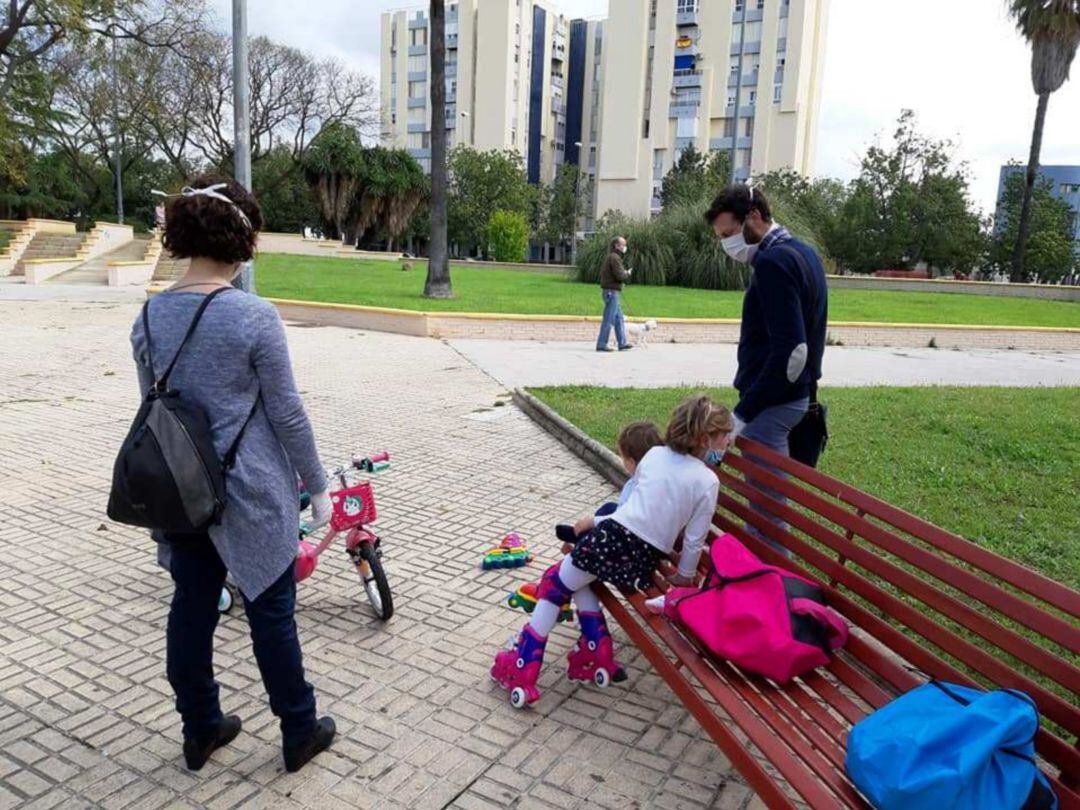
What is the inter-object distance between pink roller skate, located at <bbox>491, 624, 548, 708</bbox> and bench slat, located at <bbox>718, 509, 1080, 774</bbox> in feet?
3.33

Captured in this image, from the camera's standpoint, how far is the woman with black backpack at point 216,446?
2197 millimetres

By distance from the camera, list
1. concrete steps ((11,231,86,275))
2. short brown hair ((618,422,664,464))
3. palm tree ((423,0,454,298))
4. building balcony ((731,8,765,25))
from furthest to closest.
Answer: building balcony ((731,8,765,25)), concrete steps ((11,231,86,275)), palm tree ((423,0,454,298)), short brown hair ((618,422,664,464))

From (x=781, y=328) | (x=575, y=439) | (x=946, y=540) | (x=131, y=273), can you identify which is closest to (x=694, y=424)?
(x=781, y=328)

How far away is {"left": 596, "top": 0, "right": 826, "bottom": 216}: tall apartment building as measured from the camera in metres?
59.2

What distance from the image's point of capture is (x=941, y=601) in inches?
92.4

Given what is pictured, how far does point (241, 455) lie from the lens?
231cm

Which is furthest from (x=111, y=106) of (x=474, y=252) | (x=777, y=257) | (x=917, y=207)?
(x=777, y=257)

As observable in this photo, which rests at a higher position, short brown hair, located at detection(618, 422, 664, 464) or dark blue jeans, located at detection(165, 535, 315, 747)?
short brown hair, located at detection(618, 422, 664, 464)

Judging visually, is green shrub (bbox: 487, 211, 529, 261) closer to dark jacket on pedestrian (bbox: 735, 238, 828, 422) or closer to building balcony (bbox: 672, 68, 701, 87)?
building balcony (bbox: 672, 68, 701, 87)

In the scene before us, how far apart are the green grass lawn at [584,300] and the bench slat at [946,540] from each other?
1282 centimetres

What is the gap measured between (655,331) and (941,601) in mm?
12572

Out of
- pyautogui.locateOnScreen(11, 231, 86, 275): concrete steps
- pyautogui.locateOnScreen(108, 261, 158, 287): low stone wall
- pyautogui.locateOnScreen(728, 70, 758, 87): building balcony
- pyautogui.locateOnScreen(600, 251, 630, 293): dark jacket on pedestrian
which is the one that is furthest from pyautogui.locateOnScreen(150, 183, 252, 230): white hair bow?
pyautogui.locateOnScreen(728, 70, 758, 87): building balcony

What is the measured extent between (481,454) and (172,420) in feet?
15.0

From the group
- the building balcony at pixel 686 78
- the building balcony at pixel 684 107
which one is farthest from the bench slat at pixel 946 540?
the building balcony at pixel 686 78
